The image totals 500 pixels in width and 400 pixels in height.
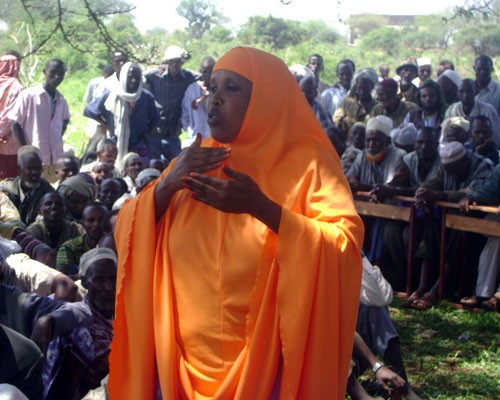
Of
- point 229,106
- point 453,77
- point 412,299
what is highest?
point 229,106

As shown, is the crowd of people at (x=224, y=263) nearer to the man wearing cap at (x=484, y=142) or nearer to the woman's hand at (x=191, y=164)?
the woman's hand at (x=191, y=164)

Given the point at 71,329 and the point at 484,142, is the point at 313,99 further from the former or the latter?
the point at 71,329

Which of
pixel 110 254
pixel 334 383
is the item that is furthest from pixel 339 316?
pixel 110 254

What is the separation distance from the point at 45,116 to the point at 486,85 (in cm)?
583

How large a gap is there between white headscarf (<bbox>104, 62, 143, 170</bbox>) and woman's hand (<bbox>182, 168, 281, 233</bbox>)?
9.38m

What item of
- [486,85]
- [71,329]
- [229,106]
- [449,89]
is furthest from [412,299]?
[229,106]

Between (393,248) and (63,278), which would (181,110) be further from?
(63,278)

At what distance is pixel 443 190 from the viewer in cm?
875

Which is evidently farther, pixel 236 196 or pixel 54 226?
pixel 54 226

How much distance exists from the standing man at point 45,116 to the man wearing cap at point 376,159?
186 inches

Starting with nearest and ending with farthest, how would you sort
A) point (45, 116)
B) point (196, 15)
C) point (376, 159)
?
1. point (376, 159)
2. point (45, 116)
3. point (196, 15)

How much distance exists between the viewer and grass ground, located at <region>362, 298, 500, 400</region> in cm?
618

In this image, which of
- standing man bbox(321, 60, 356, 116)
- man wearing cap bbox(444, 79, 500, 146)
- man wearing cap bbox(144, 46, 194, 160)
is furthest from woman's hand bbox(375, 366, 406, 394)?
standing man bbox(321, 60, 356, 116)

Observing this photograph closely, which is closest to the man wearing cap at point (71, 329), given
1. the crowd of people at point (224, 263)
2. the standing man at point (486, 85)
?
the crowd of people at point (224, 263)
